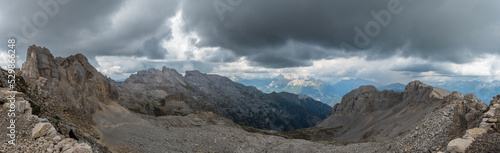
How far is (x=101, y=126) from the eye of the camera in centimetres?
5547

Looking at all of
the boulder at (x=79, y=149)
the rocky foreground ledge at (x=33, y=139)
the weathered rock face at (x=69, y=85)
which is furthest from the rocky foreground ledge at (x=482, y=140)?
the weathered rock face at (x=69, y=85)

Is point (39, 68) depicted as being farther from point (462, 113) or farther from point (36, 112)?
point (462, 113)

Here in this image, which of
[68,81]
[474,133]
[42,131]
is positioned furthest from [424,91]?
[42,131]

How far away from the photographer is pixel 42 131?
21.0 m

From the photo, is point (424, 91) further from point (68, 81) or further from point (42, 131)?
point (42, 131)

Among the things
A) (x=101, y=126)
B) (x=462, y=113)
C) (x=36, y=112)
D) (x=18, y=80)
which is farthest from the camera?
(x=101, y=126)

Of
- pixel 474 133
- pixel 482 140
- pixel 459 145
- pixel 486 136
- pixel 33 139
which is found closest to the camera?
pixel 482 140

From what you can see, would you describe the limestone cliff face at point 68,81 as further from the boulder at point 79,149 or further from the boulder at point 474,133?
the boulder at point 474,133

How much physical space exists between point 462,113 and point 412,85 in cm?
17883

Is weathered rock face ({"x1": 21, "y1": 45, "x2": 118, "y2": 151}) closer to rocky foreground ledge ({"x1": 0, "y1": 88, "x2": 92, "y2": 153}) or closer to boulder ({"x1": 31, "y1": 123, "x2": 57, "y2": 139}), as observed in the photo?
rocky foreground ledge ({"x1": 0, "y1": 88, "x2": 92, "y2": 153})

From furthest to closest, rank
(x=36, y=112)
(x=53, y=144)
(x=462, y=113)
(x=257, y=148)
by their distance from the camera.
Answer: (x=257, y=148), (x=462, y=113), (x=36, y=112), (x=53, y=144)

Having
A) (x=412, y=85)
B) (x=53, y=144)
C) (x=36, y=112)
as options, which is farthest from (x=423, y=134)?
(x=412, y=85)

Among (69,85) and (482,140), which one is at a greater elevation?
(69,85)

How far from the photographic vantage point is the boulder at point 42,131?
2079 cm
